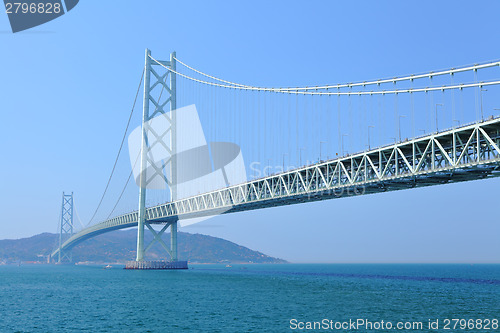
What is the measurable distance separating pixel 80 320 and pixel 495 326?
18207mm

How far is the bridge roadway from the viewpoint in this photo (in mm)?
32219

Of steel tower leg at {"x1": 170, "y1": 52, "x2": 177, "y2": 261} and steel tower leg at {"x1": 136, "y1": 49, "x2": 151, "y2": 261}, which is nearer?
steel tower leg at {"x1": 170, "y1": 52, "x2": 177, "y2": 261}

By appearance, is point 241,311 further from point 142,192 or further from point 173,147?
point 142,192

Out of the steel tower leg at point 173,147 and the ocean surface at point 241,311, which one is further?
the steel tower leg at point 173,147

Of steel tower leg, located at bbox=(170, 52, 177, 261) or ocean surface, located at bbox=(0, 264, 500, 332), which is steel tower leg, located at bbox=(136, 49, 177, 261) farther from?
ocean surface, located at bbox=(0, 264, 500, 332)

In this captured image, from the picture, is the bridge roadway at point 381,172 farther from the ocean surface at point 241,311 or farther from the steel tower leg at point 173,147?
the steel tower leg at point 173,147

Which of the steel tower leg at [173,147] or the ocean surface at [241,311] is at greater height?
the steel tower leg at [173,147]

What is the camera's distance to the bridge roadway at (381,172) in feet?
106

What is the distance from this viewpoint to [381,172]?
38844 millimetres

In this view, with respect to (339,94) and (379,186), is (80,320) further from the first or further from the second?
(339,94)

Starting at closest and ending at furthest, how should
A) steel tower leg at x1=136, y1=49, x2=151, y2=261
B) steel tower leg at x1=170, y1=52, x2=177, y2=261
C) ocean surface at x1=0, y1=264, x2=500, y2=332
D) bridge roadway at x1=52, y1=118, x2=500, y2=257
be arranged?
ocean surface at x1=0, y1=264, x2=500, y2=332
bridge roadway at x1=52, y1=118, x2=500, y2=257
steel tower leg at x1=170, y1=52, x2=177, y2=261
steel tower leg at x1=136, y1=49, x2=151, y2=261

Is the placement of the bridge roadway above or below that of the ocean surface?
above

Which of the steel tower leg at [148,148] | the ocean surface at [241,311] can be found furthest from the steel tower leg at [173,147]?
the ocean surface at [241,311]

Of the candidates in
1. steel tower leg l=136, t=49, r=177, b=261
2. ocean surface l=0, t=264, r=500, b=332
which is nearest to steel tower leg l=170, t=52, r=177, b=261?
steel tower leg l=136, t=49, r=177, b=261
